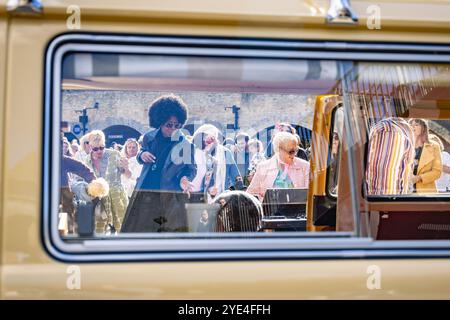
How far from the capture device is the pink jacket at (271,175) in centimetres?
353

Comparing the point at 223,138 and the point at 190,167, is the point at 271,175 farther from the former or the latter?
the point at 190,167

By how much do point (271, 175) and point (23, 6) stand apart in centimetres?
197

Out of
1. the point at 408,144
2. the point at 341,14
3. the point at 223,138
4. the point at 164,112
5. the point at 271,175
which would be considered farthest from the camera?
the point at 408,144

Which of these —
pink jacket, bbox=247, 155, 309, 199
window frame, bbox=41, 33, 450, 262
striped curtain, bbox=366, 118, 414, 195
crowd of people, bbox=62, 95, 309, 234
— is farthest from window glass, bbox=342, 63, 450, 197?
window frame, bbox=41, 33, 450, 262

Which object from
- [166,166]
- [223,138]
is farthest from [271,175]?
[166,166]

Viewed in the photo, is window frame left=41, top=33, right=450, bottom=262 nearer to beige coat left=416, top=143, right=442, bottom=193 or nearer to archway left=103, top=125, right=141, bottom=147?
archway left=103, top=125, right=141, bottom=147

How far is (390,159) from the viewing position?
12.1ft

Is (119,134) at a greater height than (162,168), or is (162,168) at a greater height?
(119,134)

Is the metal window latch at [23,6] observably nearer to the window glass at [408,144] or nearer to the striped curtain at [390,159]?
A: the window glass at [408,144]

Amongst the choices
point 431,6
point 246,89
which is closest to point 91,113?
point 246,89

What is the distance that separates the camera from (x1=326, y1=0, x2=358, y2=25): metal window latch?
208 centimetres

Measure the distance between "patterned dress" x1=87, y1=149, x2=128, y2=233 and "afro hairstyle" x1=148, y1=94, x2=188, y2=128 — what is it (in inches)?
13.7

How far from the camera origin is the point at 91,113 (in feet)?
8.18
